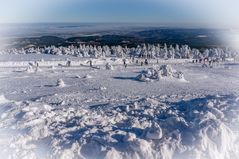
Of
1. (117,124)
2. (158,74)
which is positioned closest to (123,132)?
(117,124)

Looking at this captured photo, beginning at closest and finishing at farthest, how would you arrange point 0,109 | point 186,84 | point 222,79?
point 0,109
point 186,84
point 222,79

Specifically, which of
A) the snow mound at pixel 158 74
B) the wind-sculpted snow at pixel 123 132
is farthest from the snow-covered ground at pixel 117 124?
the snow mound at pixel 158 74

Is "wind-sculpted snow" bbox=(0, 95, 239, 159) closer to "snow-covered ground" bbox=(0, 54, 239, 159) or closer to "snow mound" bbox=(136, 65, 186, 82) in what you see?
"snow-covered ground" bbox=(0, 54, 239, 159)

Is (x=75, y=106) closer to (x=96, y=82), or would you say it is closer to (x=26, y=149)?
(x=26, y=149)

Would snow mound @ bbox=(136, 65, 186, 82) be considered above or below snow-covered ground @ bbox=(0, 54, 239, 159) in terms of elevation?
below

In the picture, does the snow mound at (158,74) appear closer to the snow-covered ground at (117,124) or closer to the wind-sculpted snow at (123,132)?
the snow-covered ground at (117,124)

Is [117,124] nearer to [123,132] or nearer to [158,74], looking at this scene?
[123,132]

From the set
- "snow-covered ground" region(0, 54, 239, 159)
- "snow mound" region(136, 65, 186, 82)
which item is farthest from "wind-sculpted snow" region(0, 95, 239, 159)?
"snow mound" region(136, 65, 186, 82)

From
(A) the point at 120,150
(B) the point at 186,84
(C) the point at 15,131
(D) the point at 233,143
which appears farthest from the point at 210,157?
(B) the point at 186,84

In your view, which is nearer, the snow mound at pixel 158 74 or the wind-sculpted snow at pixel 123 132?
the wind-sculpted snow at pixel 123 132
